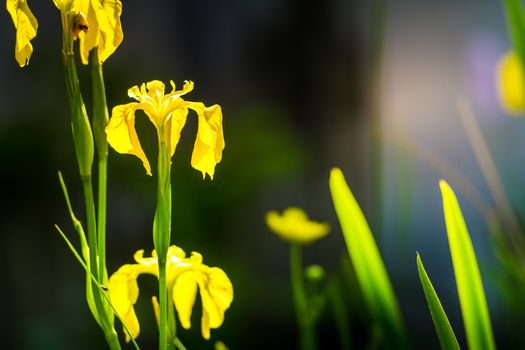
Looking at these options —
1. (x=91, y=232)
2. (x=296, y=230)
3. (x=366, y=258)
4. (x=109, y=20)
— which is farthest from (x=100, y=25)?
(x=296, y=230)

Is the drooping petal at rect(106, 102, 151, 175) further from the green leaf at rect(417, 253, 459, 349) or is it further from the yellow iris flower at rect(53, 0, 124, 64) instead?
the green leaf at rect(417, 253, 459, 349)

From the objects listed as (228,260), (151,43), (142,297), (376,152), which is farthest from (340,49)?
(376,152)

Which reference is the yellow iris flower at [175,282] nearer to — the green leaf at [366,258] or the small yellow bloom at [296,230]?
the green leaf at [366,258]

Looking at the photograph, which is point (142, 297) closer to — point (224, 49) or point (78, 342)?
point (78, 342)

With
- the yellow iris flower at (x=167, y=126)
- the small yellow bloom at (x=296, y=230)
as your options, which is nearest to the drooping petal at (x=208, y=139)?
the yellow iris flower at (x=167, y=126)

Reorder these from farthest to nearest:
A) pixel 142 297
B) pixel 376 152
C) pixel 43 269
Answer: pixel 43 269, pixel 142 297, pixel 376 152

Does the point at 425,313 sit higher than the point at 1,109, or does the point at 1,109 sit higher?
the point at 1,109
